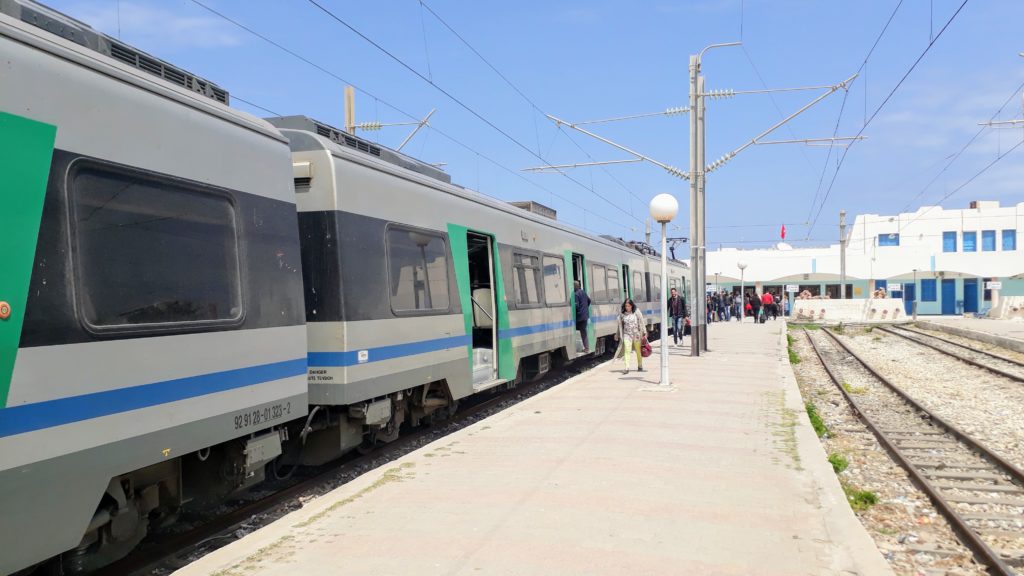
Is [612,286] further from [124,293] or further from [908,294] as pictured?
[908,294]

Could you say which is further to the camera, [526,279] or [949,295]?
[949,295]

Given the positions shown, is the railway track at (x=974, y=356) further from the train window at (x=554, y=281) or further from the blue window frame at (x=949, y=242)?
the blue window frame at (x=949, y=242)

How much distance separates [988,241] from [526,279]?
2234 inches

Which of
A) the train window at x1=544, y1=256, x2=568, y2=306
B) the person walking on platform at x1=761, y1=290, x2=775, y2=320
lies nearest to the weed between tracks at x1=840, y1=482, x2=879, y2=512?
the train window at x1=544, y1=256, x2=568, y2=306

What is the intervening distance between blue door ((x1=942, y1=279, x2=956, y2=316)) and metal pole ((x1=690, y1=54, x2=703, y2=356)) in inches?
1710

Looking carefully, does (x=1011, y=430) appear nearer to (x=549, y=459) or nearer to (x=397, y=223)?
(x=549, y=459)

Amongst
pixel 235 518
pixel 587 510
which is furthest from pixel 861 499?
pixel 235 518

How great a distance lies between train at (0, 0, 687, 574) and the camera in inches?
151

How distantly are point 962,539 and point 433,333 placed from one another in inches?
212

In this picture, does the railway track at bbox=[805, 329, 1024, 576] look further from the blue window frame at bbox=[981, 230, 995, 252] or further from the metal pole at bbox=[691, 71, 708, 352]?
the blue window frame at bbox=[981, 230, 995, 252]

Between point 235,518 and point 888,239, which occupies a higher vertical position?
point 888,239

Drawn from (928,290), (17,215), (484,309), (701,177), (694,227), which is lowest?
(928,290)

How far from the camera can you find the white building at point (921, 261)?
176 ft

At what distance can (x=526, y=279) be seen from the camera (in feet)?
40.6
